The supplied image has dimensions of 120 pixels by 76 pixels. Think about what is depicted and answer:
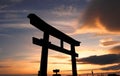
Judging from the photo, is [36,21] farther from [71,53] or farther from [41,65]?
[71,53]

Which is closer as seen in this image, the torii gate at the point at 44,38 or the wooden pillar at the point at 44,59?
the torii gate at the point at 44,38

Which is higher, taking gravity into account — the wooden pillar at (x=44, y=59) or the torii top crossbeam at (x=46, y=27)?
the torii top crossbeam at (x=46, y=27)

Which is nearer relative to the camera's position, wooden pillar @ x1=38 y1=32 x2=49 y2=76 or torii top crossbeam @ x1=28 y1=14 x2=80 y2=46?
torii top crossbeam @ x1=28 y1=14 x2=80 y2=46

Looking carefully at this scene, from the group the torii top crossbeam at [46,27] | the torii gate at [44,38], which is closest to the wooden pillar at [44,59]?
the torii gate at [44,38]

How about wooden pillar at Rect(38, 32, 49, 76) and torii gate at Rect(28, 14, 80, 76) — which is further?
wooden pillar at Rect(38, 32, 49, 76)

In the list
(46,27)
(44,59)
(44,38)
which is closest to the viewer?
(44,59)

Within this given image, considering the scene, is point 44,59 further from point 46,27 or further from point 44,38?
point 46,27

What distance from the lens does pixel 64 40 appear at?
13148 mm

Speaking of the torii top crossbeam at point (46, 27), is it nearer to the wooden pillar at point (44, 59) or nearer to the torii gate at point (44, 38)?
the torii gate at point (44, 38)

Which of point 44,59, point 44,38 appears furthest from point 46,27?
point 44,59

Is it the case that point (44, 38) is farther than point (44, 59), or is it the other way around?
point (44, 38)

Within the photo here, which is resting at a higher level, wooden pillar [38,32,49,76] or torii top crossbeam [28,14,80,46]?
torii top crossbeam [28,14,80,46]

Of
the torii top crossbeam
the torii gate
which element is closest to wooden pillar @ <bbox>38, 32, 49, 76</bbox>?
the torii gate

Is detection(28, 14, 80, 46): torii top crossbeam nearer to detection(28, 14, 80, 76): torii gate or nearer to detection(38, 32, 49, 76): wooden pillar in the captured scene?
detection(28, 14, 80, 76): torii gate
